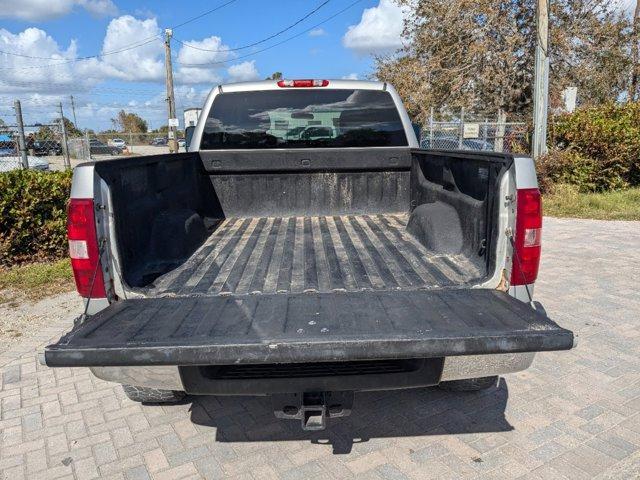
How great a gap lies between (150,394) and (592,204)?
985cm

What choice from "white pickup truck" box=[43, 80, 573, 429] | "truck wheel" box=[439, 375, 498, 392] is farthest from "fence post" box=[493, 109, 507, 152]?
"truck wheel" box=[439, 375, 498, 392]

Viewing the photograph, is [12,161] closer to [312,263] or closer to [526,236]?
[312,263]

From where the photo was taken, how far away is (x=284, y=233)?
391 centimetres

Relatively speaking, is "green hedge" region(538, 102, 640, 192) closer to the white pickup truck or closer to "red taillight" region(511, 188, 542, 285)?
the white pickup truck

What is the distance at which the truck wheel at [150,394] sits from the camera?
307 centimetres

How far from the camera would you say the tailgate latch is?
2.20 m

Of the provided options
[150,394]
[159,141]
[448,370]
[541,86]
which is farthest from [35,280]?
[159,141]

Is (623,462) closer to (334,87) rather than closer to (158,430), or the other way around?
(158,430)

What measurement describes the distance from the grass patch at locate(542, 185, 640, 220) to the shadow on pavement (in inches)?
296

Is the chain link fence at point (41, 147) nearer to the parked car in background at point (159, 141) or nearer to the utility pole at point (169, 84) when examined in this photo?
the utility pole at point (169, 84)

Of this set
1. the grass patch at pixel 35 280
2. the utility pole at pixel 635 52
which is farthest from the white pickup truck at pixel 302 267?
the utility pole at pixel 635 52

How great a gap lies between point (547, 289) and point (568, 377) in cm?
202

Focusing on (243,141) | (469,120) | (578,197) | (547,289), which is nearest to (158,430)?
(243,141)

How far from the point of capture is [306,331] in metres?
1.96
